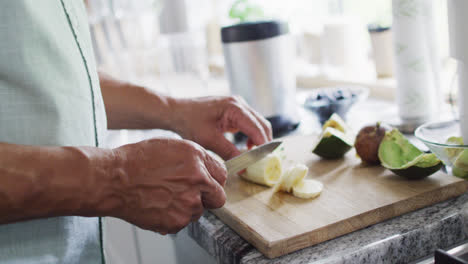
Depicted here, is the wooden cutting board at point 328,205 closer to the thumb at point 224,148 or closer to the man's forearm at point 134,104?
the thumb at point 224,148

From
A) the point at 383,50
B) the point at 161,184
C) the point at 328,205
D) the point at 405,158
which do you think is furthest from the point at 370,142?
the point at 383,50

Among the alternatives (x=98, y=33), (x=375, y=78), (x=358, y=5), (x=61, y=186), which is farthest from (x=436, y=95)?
(x=98, y=33)

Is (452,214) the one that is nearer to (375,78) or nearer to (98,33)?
(375,78)

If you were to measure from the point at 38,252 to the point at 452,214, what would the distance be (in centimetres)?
59

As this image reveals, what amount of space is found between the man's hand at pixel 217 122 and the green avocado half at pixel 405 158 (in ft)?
0.81

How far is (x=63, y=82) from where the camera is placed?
2.12 ft

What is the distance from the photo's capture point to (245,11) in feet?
4.44

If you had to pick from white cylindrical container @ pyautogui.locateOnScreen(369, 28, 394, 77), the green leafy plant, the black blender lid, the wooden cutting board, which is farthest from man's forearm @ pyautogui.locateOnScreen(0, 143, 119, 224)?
white cylindrical container @ pyautogui.locateOnScreen(369, 28, 394, 77)

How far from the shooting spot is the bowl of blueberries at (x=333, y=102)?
3.85ft

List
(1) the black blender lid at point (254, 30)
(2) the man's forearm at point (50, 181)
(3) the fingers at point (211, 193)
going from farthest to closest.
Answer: (1) the black blender lid at point (254, 30) → (3) the fingers at point (211, 193) → (2) the man's forearm at point (50, 181)

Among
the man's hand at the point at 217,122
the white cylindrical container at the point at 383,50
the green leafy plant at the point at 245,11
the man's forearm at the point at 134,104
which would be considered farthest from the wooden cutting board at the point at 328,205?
the white cylindrical container at the point at 383,50

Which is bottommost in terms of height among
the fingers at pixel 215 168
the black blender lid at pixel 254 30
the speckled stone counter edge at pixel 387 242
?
the speckled stone counter edge at pixel 387 242

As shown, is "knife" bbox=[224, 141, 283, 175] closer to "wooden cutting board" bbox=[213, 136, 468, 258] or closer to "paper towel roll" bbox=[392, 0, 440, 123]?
"wooden cutting board" bbox=[213, 136, 468, 258]

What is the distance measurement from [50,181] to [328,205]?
16.2 inches
